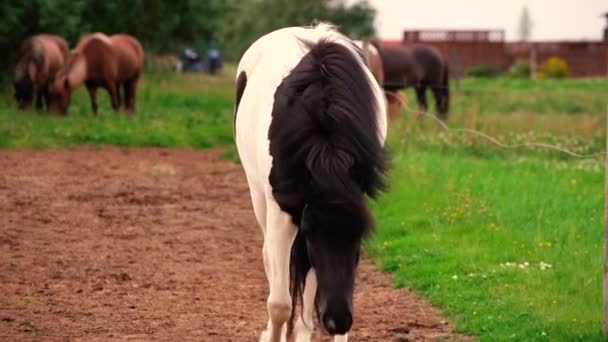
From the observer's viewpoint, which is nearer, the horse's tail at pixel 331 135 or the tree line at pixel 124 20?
the horse's tail at pixel 331 135

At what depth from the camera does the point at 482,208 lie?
9695mm

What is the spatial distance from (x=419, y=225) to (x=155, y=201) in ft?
10.7

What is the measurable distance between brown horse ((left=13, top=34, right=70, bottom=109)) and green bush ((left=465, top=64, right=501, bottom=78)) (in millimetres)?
31073

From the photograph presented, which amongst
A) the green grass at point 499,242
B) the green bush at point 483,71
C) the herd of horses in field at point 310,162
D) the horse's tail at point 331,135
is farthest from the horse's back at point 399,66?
the green bush at point 483,71

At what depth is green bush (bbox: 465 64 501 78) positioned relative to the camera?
48.3 meters

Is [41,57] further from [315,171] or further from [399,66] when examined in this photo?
[315,171]

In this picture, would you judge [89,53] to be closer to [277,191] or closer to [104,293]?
[104,293]

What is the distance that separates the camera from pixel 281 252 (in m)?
5.24

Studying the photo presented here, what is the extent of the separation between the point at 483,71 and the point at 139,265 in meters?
41.7

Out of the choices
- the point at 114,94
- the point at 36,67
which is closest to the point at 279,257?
the point at 36,67

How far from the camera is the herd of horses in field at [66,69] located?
18609 millimetres

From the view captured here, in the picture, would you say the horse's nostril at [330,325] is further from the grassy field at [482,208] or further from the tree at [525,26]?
the tree at [525,26]

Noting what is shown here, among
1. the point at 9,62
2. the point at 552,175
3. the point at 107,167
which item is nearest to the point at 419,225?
the point at 552,175

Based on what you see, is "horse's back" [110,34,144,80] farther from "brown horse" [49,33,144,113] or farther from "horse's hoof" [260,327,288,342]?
"horse's hoof" [260,327,288,342]
